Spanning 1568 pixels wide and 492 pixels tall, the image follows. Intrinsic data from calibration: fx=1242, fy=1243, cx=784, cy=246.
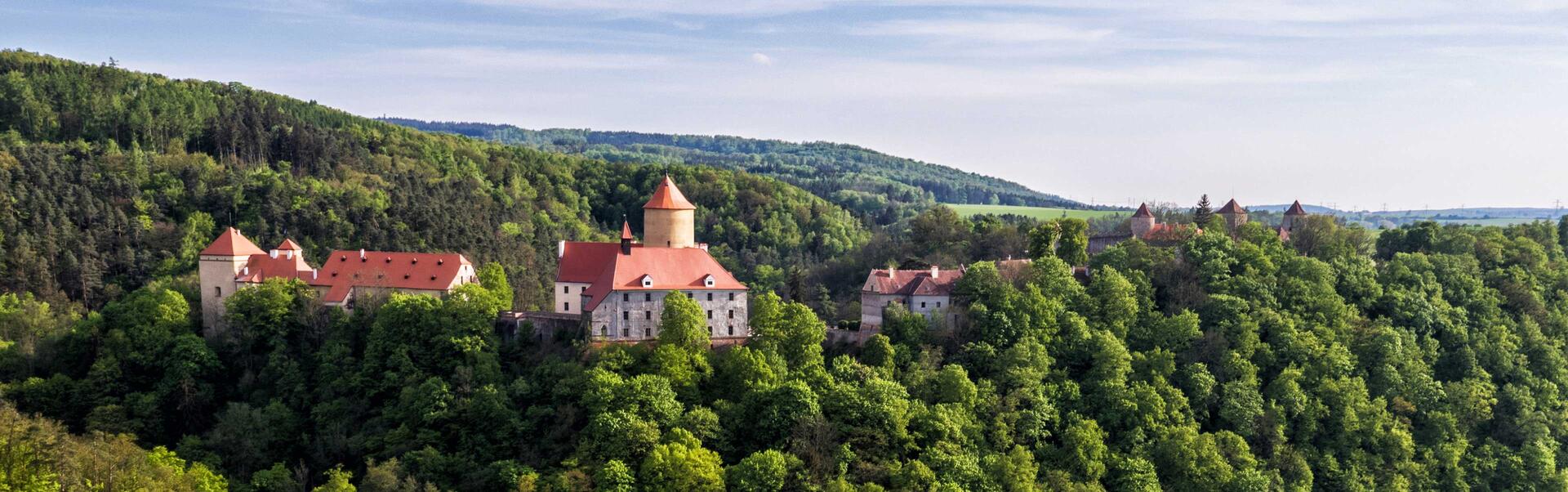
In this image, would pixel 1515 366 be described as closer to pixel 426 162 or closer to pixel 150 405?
pixel 150 405

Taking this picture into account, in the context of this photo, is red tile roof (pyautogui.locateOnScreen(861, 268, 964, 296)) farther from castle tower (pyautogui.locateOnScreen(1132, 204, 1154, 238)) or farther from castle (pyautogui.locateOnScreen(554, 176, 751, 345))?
castle tower (pyautogui.locateOnScreen(1132, 204, 1154, 238))

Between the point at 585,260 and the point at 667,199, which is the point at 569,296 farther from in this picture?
the point at 667,199

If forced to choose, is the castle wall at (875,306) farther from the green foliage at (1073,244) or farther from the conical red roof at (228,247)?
the conical red roof at (228,247)

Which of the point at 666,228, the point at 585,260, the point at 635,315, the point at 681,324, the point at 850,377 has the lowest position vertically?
the point at 850,377

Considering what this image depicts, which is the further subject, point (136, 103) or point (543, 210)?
point (543, 210)

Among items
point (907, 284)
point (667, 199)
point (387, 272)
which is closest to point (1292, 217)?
point (907, 284)

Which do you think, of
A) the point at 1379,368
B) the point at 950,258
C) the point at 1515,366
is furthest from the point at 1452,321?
the point at 950,258

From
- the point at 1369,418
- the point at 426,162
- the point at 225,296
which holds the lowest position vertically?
the point at 1369,418
